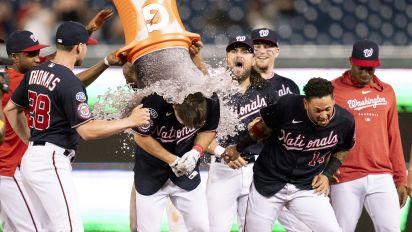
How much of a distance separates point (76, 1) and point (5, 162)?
2.40 meters

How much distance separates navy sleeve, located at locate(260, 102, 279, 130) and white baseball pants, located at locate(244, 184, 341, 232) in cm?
47

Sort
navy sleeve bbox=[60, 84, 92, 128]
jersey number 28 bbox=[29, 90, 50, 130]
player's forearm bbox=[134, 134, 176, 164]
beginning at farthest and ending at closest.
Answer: player's forearm bbox=[134, 134, 176, 164]
jersey number 28 bbox=[29, 90, 50, 130]
navy sleeve bbox=[60, 84, 92, 128]

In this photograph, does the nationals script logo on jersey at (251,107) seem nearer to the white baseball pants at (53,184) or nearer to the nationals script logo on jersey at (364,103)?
the nationals script logo on jersey at (364,103)

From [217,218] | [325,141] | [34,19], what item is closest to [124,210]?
[217,218]

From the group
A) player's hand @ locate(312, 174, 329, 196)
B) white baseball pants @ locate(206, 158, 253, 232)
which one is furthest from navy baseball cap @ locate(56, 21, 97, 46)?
player's hand @ locate(312, 174, 329, 196)

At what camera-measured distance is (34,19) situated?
879cm

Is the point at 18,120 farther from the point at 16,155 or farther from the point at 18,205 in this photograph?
the point at 18,205

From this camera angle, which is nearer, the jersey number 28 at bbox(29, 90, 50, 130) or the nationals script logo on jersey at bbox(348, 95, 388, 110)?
the jersey number 28 at bbox(29, 90, 50, 130)

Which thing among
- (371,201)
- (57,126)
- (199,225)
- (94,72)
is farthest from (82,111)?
(371,201)

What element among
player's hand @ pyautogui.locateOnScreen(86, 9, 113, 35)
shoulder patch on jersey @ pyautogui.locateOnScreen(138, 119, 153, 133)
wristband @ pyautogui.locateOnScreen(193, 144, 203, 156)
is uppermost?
player's hand @ pyautogui.locateOnScreen(86, 9, 113, 35)

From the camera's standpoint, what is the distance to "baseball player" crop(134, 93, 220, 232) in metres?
6.43

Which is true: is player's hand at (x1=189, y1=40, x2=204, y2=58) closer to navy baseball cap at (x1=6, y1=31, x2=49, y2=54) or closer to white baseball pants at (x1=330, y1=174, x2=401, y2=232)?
navy baseball cap at (x1=6, y1=31, x2=49, y2=54)

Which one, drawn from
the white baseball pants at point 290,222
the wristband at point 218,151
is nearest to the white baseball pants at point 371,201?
the white baseball pants at point 290,222

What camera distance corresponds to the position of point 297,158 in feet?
21.1
